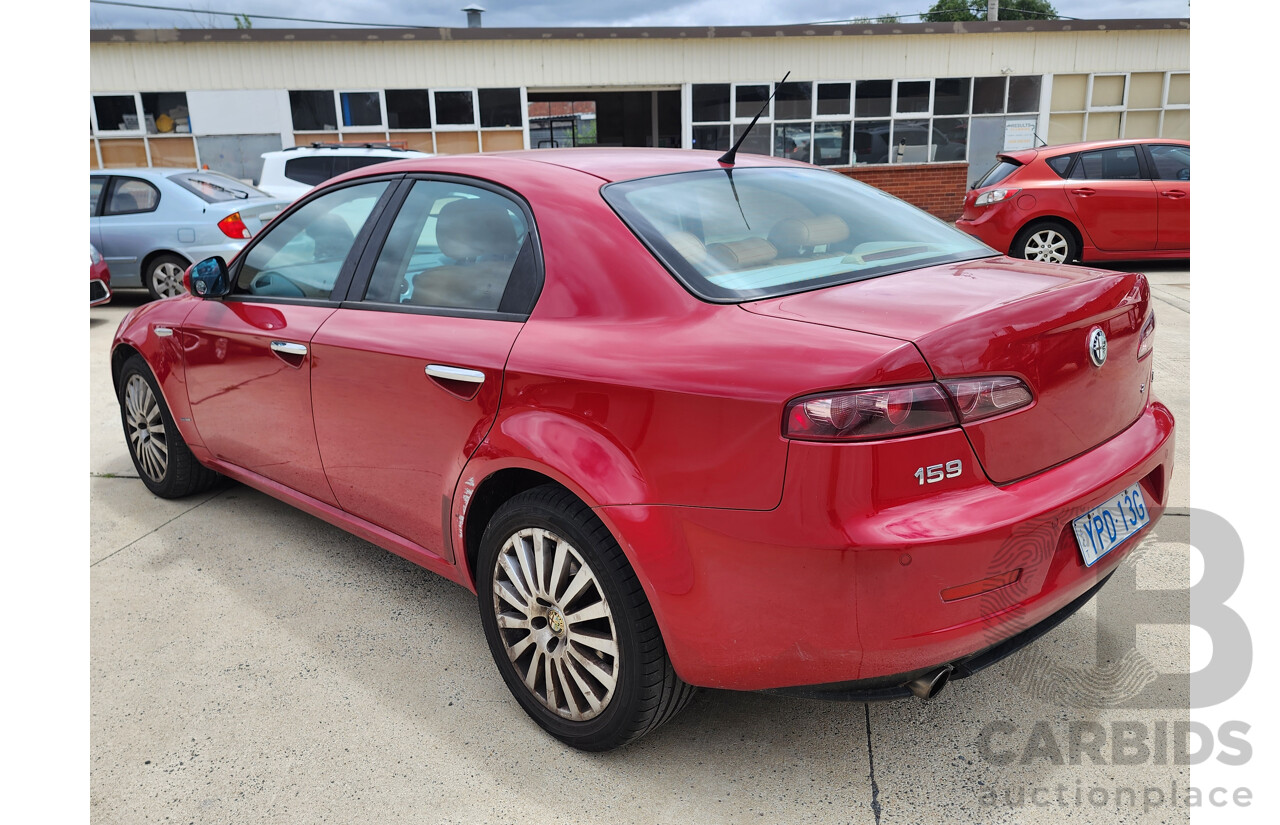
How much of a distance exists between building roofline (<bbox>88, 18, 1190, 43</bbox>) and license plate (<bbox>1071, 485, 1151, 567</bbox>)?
674 inches

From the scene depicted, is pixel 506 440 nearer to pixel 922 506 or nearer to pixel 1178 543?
pixel 922 506

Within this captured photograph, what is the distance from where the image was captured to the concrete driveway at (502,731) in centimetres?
223

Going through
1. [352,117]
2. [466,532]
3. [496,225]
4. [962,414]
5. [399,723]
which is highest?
[352,117]

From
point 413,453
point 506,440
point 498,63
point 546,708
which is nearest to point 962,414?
point 506,440

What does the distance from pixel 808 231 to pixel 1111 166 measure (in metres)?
8.66

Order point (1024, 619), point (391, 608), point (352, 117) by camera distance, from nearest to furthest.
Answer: point (1024, 619) → point (391, 608) → point (352, 117)

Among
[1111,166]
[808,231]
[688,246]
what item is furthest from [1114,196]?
[688,246]

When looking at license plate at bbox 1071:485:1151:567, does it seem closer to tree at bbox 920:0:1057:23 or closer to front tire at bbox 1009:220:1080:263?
front tire at bbox 1009:220:1080:263

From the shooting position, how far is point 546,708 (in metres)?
2.48

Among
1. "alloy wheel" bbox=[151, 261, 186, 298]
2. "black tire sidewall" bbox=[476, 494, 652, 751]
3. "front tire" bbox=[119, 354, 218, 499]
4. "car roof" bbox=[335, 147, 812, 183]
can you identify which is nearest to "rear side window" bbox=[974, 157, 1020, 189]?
"car roof" bbox=[335, 147, 812, 183]

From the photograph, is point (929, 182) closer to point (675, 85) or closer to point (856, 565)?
point (675, 85)

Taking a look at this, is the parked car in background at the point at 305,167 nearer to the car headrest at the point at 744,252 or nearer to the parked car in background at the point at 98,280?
the parked car in background at the point at 98,280

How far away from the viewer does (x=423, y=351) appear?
→ 2.64 m

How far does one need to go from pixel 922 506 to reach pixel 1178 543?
2.25m
